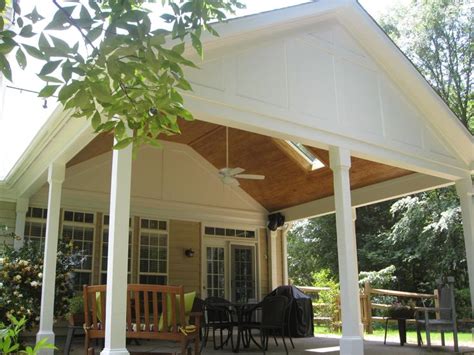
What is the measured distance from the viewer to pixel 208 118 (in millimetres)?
5531

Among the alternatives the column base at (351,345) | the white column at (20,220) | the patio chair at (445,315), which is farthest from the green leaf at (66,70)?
the white column at (20,220)

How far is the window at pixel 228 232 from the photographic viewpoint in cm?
1098

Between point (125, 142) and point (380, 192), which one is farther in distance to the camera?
point (380, 192)

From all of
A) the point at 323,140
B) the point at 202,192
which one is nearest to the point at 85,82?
the point at 323,140

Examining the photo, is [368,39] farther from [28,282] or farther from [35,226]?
[35,226]

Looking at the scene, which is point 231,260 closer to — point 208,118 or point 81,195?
point 81,195

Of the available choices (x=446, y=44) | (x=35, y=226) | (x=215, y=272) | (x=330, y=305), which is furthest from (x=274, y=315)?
(x=446, y=44)

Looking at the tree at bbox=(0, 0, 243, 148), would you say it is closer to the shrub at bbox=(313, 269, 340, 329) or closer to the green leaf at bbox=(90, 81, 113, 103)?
the green leaf at bbox=(90, 81, 113, 103)

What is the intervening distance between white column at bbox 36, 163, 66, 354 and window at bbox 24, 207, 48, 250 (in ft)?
7.50

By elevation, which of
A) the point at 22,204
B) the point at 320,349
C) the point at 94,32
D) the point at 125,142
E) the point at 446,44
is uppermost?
the point at 446,44

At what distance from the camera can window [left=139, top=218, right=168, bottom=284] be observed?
390 inches

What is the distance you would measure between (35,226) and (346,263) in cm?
584

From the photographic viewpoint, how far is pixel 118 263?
4.44m

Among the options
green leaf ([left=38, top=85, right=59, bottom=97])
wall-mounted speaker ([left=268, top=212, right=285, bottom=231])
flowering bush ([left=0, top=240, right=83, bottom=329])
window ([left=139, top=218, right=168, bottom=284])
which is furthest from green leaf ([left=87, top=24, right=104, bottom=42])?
wall-mounted speaker ([left=268, top=212, right=285, bottom=231])
